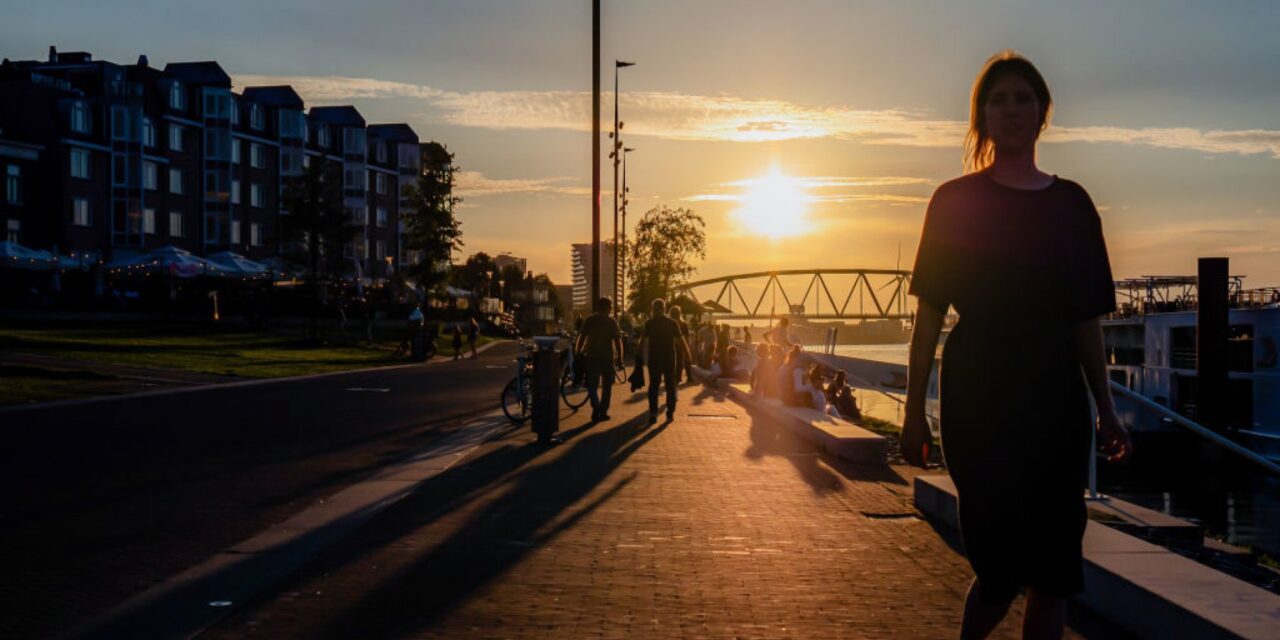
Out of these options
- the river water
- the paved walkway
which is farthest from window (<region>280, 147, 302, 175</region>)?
the river water

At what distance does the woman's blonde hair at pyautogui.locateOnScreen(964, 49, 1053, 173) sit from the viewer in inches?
162

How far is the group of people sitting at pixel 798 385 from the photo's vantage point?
19250 mm

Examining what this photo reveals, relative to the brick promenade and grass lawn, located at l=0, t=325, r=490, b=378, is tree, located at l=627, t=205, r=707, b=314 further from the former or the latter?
the brick promenade

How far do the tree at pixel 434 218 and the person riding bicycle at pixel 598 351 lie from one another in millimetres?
59381

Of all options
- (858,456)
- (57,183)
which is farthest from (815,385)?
(57,183)

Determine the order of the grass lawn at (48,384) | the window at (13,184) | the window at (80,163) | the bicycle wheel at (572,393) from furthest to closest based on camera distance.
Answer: the window at (80,163)
the window at (13,184)
the grass lawn at (48,384)
the bicycle wheel at (572,393)

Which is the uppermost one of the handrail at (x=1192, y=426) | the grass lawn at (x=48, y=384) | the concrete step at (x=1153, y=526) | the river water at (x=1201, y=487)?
the handrail at (x=1192, y=426)

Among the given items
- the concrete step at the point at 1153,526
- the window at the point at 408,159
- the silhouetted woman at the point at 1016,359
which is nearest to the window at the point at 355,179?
the window at the point at 408,159

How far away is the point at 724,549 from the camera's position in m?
8.12

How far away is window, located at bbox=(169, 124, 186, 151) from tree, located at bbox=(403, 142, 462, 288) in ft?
42.6

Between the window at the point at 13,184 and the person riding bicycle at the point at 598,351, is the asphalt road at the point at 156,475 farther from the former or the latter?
the window at the point at 13,184

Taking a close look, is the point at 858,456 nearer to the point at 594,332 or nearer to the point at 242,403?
the point at 594,332


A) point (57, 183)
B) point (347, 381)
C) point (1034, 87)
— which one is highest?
point (57, 183)

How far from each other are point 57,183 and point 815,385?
178 ft
